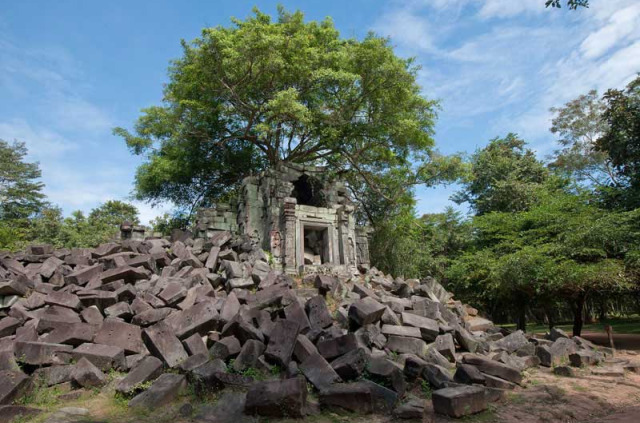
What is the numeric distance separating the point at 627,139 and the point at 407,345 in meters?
12.7

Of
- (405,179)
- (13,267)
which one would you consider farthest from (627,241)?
(13,267)

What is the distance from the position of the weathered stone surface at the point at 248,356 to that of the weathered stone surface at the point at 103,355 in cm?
189

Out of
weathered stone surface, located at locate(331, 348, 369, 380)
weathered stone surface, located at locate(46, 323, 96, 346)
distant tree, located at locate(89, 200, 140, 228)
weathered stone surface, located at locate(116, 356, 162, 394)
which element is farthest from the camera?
distant tree, located at locate(89, 200, 140, 228)

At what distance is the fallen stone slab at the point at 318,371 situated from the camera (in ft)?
18.1

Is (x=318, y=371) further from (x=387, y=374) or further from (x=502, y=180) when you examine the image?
(x=502, y=180)

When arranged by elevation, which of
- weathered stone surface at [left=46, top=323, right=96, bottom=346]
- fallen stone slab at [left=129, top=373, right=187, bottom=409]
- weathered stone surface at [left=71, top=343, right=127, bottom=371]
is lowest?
fallen stone slab at [left=129, top=373, right=187, bottom=409]

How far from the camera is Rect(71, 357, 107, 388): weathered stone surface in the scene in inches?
227

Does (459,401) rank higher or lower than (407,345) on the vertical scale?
lower

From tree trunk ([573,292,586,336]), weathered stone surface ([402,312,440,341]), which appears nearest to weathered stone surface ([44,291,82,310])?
weathered stone surface ([402,312,440,341])

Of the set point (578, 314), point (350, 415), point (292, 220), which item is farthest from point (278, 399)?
point (578, 314)

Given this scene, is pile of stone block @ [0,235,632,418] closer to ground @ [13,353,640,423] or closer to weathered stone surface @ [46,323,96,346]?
weathered stone surface @ [46,323,96,346]

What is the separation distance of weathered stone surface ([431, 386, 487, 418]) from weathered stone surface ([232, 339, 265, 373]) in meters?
2.63

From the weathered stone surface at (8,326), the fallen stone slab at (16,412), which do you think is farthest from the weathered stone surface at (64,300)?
the fallen stone slab at (16,412)

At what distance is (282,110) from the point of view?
1406cm
